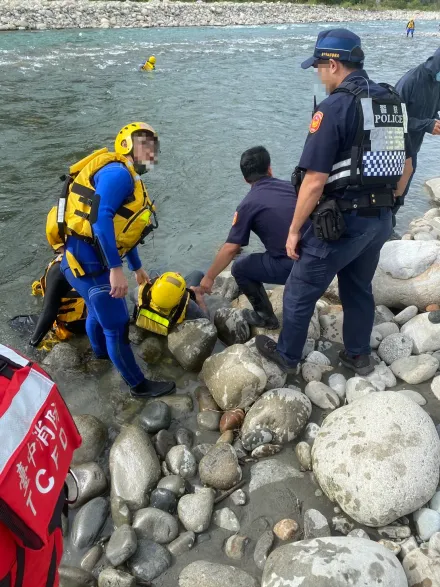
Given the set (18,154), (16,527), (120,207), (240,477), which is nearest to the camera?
(16,527)

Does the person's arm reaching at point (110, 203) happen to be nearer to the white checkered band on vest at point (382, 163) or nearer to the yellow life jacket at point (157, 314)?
the yellow life jacket at point (157, 314)

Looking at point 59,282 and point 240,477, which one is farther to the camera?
point 59,282

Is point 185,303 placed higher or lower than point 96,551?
higher

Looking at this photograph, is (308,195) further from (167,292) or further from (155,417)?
(155,417)

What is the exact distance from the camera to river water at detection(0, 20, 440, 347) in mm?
7516

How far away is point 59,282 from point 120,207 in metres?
1.52

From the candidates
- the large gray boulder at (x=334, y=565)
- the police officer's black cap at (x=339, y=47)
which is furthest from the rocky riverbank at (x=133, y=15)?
the large gray boulder at (x=334, y=565)

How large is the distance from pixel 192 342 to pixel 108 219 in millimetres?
1720

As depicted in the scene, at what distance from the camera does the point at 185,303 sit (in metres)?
Result: 4.96

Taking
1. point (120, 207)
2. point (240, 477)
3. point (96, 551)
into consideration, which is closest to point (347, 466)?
point (240, 477)

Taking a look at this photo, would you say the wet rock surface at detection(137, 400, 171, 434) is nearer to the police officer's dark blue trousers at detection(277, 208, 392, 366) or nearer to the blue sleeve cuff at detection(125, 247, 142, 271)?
the police officer's dark blue trousers at detection(277, 208, 392, 366)

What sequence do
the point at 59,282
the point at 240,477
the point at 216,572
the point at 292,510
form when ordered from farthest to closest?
1. the point at 59,282
2. the point at 240,477
3. the point at 292,510
4. the point at 216,572

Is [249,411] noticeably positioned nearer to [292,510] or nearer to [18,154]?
[292,510]

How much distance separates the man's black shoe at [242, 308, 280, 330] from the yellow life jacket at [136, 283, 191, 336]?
2.19 ft
